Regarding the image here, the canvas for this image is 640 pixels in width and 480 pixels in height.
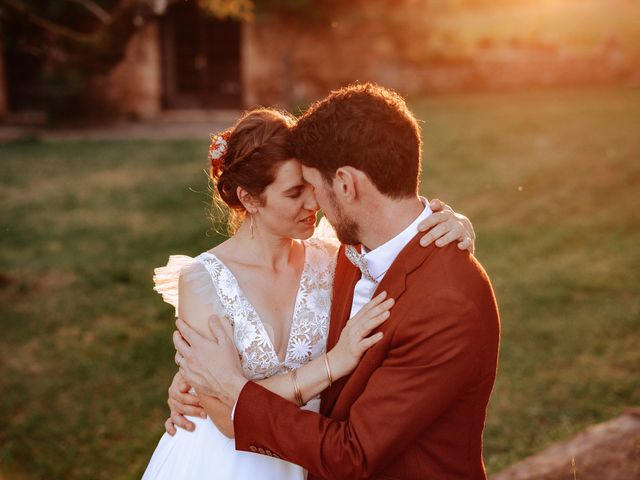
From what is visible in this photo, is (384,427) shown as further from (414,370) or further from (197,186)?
(197,186)

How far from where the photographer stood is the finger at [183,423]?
285cm

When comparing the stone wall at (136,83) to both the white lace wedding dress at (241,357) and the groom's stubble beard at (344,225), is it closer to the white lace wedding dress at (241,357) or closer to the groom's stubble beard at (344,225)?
the white lace wedding dress at (241,357)

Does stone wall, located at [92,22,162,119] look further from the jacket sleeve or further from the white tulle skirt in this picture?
the jacket sleeve

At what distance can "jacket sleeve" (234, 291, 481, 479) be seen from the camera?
2256 mm

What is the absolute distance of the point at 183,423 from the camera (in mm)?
2861

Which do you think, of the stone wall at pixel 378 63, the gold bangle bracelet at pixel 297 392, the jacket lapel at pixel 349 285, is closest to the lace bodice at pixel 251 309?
the jacket lapel at pixel 349 285

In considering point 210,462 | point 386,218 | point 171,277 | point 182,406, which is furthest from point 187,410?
point 386,218

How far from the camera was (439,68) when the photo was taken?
18.8 meters

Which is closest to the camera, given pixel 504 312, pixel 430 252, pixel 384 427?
pixel 384 427

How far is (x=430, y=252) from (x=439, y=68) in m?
17.3

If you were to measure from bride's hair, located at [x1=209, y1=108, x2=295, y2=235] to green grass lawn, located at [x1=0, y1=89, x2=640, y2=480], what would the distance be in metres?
2.68

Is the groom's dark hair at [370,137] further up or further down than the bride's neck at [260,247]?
further up

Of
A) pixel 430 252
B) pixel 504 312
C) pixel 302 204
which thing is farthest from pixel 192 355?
pixel 504 312

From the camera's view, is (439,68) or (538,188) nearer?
(538,188)
